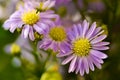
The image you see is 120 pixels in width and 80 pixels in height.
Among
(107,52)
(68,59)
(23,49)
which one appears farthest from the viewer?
(23,49)

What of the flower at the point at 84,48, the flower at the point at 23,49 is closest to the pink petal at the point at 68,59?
the flower at the point at 84,48

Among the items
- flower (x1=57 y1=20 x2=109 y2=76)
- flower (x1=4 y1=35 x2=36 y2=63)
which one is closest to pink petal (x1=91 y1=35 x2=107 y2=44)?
flower (x1=57 y1=20 x2=109 y2=76)

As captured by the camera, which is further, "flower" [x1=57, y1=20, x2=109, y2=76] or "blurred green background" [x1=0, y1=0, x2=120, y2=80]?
"blurred green background" [x1=0, y1=0, x2=120, y2=80]

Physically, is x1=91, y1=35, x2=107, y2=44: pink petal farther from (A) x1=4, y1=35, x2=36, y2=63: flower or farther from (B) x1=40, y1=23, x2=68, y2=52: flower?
(A) x1=4, y1=35, x2=36, y2=63: flower

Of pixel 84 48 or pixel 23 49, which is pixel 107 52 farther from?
pixel 23 49

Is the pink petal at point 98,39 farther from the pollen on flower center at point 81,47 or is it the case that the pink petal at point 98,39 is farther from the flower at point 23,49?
the flower at point 23,49

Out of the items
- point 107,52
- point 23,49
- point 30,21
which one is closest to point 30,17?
point 30,21

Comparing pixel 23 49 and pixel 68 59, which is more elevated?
pixel 68 59
